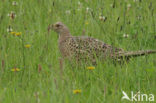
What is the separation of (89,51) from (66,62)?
0.35 meters

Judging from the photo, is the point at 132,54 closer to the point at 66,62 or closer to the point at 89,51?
the point at 89,51

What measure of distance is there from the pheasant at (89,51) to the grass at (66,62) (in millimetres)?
129

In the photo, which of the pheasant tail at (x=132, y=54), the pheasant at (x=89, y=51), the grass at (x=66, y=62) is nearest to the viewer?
the grass at (x=66, y=62)

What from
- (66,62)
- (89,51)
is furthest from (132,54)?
(66,62)

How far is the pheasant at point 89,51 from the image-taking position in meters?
5.88

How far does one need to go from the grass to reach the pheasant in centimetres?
13

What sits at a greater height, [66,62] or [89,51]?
[89,51]

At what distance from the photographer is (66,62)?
237 inches

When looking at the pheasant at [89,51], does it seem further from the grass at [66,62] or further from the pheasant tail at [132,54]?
the grass at [66,62]

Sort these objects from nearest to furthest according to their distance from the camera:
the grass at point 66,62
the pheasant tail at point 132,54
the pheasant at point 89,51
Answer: the grass at point 66,62, the pheasant tail at point 132,54, the pheasant at point 89,51

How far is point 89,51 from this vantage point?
20.0 feet

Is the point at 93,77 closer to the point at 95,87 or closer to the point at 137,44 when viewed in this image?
the point at 95,87

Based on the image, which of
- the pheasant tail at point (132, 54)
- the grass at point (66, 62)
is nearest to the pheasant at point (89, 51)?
the pheasant tail at point (132, 54)

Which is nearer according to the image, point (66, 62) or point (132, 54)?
point (132, 54)
